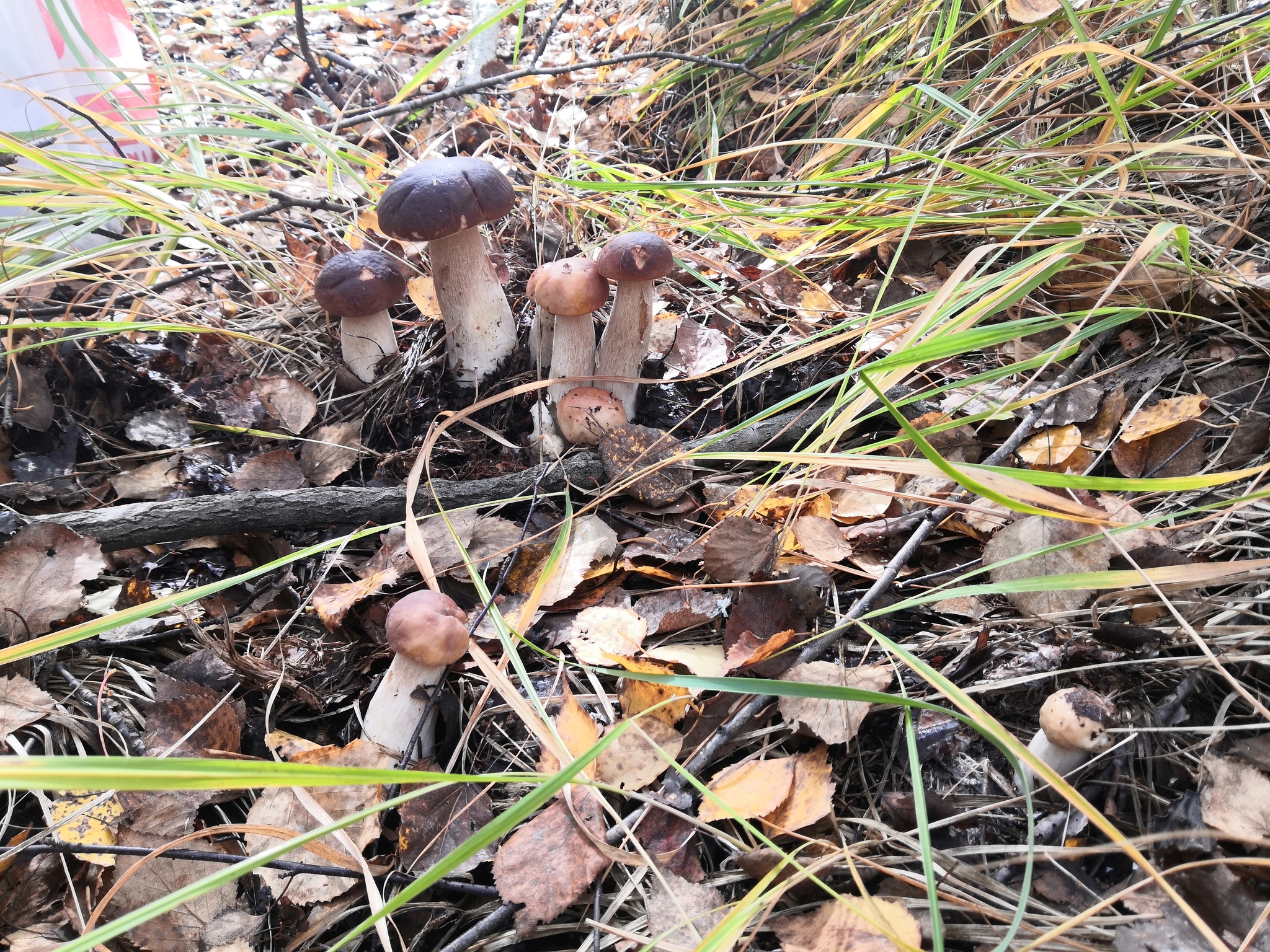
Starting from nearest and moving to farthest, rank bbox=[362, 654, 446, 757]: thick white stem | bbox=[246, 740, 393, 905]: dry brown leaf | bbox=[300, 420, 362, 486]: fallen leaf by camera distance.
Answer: bbox=[246, 740, 393, 905]: dry brown leaf < bbox=[362, 654, 446, 757]: thick white stem < bbox=[300, 420, 362, 486]: fallen leaf

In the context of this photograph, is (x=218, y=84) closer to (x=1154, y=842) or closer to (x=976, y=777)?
(x=976, y=777)

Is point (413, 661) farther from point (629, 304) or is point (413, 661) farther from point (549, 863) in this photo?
point (629, 304)

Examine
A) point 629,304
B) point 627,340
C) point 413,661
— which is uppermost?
point 629,304

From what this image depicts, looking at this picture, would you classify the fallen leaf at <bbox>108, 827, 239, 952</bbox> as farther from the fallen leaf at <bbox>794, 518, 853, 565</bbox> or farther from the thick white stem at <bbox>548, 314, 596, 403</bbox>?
the thick white stem at <bbox>548, 314, 596, 403</bbox>

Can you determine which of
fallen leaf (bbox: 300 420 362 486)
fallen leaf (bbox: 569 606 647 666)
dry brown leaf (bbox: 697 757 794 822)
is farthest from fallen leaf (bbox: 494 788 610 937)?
fallen leaf (bbox: 300 420 362 486)

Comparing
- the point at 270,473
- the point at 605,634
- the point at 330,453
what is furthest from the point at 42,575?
the point at 605,634

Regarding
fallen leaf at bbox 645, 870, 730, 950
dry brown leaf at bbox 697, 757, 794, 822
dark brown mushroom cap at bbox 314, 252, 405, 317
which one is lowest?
fallen leaf at bbox 645, 870, 730, 950

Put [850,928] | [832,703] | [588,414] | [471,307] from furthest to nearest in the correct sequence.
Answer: [471,307], [588,414], [832,703], [850,928]

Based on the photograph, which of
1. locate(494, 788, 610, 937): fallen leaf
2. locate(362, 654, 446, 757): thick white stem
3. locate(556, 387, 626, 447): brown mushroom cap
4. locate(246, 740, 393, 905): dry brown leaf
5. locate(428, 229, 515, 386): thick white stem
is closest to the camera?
locate(494, 788, 610, 937): fallen leaf
